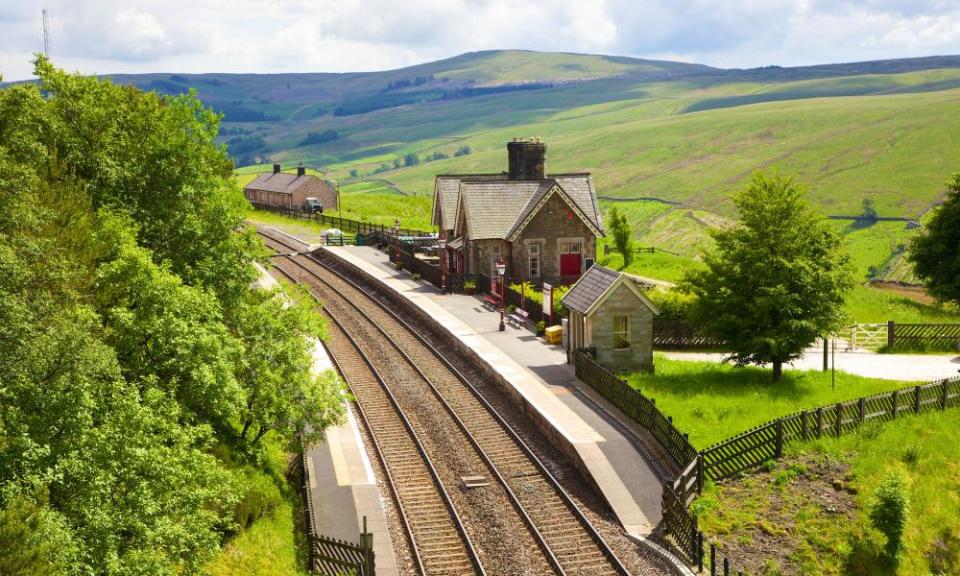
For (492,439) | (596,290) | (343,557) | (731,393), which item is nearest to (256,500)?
(343,557)

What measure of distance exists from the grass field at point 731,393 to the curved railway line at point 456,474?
574cm

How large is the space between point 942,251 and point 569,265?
21455 mm

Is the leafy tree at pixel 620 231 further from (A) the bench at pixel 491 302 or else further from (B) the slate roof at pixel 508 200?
(A) the bench at pixel 491 302

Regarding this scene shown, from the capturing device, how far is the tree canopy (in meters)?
17.3

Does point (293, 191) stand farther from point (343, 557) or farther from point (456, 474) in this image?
point (343, 557)

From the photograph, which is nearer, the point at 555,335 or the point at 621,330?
the point at 621,330

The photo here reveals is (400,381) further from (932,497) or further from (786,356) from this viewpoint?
(932,497)

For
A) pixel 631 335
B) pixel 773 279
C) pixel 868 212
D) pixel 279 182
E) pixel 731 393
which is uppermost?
pixel 279 182

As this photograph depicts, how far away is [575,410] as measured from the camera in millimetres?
33938

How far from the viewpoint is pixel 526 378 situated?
38.1 metres

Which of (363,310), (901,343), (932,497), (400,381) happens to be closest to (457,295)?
(363,310)

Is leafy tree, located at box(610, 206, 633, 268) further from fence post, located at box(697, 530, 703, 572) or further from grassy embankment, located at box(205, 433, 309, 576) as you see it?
fence post, located at box(697, 530, 703, 572)

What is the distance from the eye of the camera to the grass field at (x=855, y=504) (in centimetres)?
2428

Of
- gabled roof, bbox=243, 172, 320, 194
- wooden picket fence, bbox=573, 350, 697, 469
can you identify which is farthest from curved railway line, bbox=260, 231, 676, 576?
gabled roof, bbox=243, 172, 320, 194
